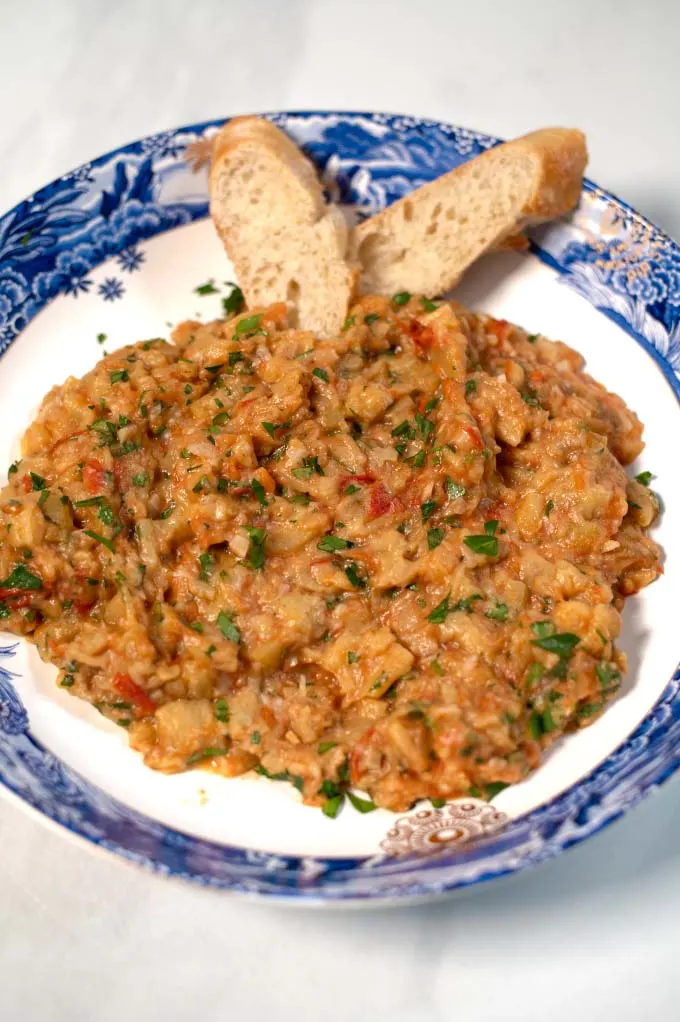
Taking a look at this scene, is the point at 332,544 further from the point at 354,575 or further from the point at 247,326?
the point at 247,326

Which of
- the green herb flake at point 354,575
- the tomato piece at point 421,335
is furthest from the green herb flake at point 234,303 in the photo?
the green herb flake at point 354,575

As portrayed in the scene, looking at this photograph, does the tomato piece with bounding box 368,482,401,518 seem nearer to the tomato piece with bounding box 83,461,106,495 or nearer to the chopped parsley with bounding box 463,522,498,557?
the chopped parsley with bounding box 463,522,498,557

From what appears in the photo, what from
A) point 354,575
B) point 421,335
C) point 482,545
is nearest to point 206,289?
point 421,335

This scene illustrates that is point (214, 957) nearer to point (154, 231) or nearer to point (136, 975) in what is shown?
point (136, 975)

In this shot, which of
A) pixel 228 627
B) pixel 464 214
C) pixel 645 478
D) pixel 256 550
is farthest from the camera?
pixel 464 214

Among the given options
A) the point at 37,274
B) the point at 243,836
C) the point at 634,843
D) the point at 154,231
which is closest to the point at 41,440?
the point at 37,274

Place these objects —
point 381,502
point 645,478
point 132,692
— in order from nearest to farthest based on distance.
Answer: point 132,692 < point 381,502 < point 645,478

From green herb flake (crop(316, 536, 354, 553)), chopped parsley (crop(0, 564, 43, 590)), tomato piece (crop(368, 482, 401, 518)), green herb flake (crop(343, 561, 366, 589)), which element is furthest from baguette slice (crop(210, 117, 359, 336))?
chopped parsley (crop(0, 564, 43, 590))
